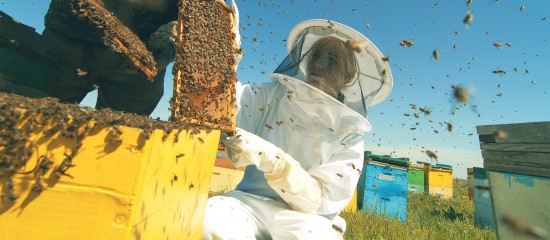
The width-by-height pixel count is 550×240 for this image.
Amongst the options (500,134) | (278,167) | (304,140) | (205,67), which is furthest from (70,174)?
(500,134)

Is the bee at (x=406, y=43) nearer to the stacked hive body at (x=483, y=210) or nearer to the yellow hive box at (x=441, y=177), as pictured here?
the stacked hive body at (x=483, y=210)

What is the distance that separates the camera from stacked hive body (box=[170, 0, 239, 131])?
1.91 m

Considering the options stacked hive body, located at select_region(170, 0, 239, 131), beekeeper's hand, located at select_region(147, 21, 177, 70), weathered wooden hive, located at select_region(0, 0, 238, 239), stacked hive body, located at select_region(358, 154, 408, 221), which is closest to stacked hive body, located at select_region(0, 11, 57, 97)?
beekeeper's hand, located at select_region(147, 21, 177, 70)

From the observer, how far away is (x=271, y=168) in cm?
261

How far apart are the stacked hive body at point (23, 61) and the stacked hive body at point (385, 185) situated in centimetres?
615

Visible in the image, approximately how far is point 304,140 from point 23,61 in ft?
8.41

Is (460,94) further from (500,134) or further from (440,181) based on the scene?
(440,181)

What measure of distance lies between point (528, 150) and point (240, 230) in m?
3.03

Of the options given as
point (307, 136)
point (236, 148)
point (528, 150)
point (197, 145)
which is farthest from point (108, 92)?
point (528, 150)

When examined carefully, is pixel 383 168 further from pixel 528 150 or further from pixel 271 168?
pixel 271 168

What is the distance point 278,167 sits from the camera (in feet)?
8.54

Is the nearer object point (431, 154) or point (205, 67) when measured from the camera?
point (205, 67)

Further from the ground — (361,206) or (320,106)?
(320,106)

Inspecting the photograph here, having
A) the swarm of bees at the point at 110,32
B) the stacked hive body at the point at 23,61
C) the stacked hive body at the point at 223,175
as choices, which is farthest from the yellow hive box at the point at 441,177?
the stacked hive body at the point at 23,61
